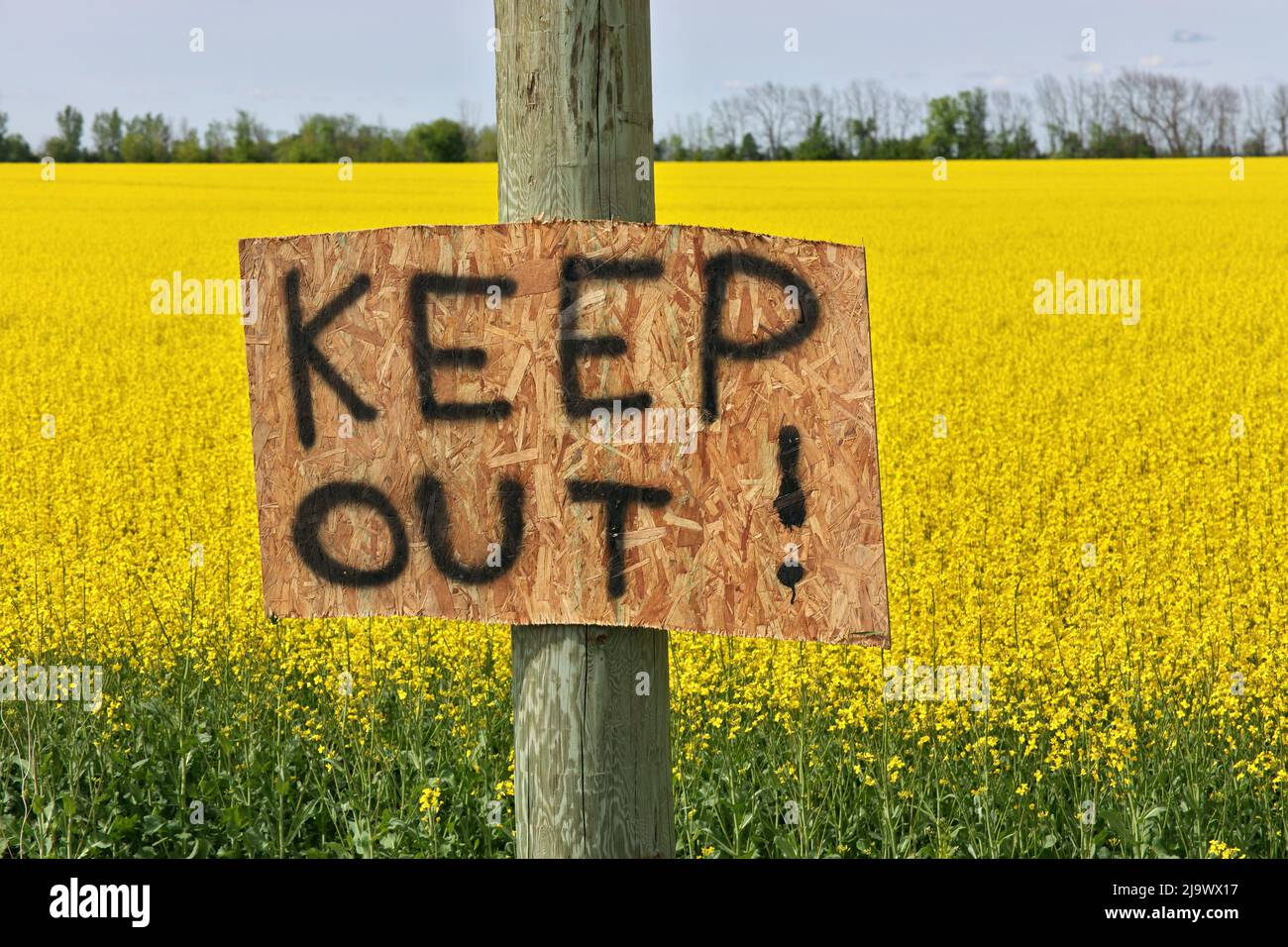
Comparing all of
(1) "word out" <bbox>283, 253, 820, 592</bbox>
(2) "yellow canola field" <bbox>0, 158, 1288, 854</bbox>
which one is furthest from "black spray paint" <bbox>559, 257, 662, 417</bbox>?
(2) "yellow canola field" <bbox>0, 158, 1288, 854</bbox>

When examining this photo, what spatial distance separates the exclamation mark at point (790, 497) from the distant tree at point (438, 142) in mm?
41020

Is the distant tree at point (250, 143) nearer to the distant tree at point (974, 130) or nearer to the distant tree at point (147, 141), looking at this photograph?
the distant tree at point (147, 141)

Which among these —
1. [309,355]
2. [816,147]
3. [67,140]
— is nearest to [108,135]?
[67,140]

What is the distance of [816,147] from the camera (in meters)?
40.7

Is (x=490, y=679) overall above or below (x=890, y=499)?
below

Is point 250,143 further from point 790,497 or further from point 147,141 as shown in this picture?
point 790,497

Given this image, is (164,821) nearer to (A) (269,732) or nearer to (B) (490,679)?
(A) (269,732)

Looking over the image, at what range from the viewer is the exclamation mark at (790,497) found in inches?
100

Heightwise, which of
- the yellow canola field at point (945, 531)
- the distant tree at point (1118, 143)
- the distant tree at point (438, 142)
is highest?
the distant tree at point (438, 142)

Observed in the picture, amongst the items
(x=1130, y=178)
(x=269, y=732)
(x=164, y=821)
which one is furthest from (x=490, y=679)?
(x=1130, y=178)

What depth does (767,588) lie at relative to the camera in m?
2.57

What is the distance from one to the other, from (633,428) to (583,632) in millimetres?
434

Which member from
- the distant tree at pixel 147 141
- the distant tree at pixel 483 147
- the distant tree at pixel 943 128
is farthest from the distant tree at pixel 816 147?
the distant tree at pixel 147 141

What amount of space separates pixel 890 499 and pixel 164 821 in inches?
187
